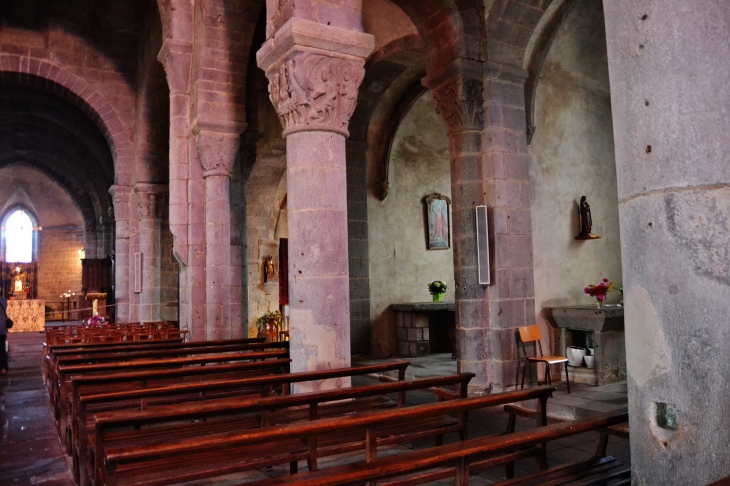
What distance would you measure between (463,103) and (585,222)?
2863 millimetres

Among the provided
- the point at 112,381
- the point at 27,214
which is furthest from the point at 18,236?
the point at 112,381

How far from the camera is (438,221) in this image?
42.6ft

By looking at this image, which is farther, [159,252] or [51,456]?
[159,252]

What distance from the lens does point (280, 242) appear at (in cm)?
1595

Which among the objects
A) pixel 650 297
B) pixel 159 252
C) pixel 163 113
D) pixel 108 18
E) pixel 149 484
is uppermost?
pixel 108 18

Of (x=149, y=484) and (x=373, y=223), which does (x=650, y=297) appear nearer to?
(x=149, y=484)

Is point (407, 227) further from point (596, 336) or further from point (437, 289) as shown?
point (596, 336)

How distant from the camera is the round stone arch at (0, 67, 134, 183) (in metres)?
14.5

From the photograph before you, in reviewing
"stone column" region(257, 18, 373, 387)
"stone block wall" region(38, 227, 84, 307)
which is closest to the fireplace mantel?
"stone column" region(257, 18, 373, 387)

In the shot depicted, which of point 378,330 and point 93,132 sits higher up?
point 93,132

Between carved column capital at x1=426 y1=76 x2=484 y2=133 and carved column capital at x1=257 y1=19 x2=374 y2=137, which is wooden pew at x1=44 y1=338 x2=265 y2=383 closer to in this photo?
carved column capital at x1=257 y1=19 x2=374 y2=137

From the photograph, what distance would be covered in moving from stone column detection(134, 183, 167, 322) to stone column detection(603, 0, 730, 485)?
14289 mm

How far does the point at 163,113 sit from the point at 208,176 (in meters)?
6.30

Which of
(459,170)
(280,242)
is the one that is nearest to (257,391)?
(459,170)
